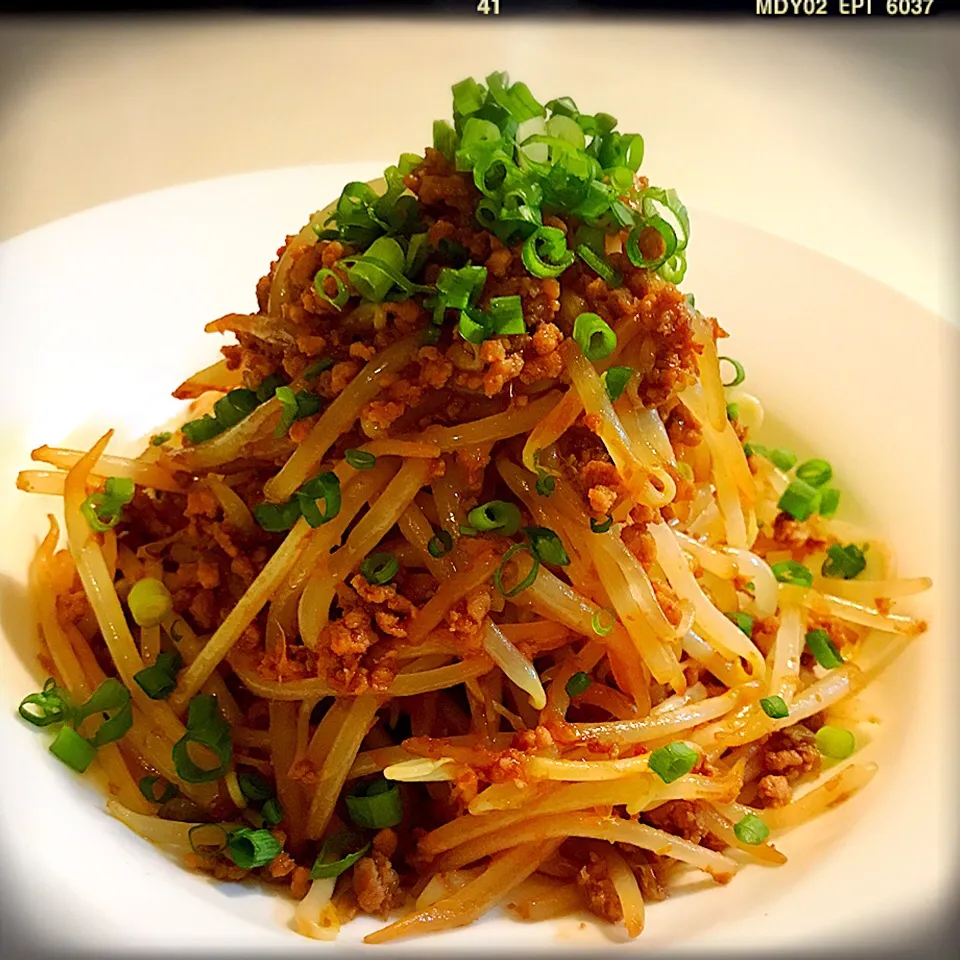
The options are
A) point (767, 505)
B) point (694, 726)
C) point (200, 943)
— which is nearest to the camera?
point (200, 943)

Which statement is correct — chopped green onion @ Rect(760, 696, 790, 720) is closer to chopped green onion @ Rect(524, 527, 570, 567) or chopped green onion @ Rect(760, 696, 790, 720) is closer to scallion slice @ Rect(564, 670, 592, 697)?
scallion slice @ Rect(564, 670, 592, 697)

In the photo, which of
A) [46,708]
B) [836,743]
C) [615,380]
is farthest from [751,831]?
[46,708]

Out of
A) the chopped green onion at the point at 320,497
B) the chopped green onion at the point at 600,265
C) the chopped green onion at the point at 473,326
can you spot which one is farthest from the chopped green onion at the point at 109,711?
the chopped green onion at the point at 600,265

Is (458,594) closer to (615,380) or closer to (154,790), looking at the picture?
(615,380)

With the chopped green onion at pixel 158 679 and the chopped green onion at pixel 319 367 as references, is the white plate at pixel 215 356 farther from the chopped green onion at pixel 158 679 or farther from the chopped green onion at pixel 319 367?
the chopped green onion at pixel 319 367

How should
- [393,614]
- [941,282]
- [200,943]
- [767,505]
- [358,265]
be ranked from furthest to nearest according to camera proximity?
[941,282], [767,505], [393,614], [358,265], [200,943]

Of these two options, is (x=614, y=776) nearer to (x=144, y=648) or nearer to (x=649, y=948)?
(x=649, y=948)

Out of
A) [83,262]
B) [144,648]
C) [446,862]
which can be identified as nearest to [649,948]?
[446,862]

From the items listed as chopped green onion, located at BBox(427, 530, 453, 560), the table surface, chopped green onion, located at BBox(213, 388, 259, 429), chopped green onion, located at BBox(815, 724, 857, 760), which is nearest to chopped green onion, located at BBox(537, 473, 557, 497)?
chopped green onion, located at BBox(427, 530, 453, 560)
